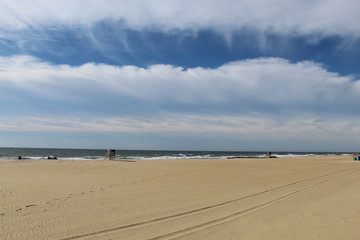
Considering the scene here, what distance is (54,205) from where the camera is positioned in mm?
7473

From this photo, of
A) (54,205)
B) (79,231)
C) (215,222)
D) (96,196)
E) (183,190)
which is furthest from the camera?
(183,190)

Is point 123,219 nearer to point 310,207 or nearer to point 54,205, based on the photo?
point 54,205

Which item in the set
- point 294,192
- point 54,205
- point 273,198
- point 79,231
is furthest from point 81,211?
point 294,192

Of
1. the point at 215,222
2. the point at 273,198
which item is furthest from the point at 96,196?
the point at 273,198

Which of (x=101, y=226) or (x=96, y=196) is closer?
(x=101, y=226)

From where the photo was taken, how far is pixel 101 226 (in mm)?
5770

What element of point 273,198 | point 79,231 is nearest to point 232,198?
point 273,198

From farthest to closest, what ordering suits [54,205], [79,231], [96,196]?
1. [96,196]
2. [54,205]
3. [79,231]

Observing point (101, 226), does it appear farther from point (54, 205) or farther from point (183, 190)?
point (183, 190)

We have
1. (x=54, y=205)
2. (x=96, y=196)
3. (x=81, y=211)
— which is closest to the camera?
(x=81, y=211)

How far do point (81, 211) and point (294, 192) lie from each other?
8.24m

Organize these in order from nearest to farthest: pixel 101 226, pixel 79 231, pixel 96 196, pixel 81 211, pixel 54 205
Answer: pixel 79 231 < pixel 101 226 < pixel 81 211 < pixel 54 205 < pixel 96 196

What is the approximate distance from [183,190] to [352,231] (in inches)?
237

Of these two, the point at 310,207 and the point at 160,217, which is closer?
the point at 160,217
